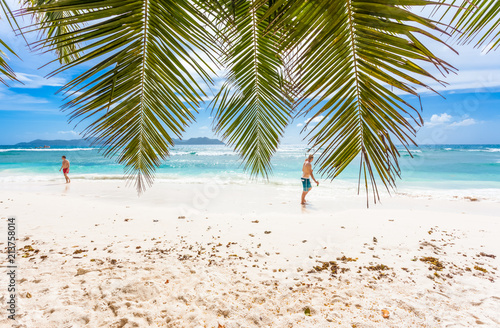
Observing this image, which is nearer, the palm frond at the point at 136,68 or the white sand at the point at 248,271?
the palm frond at the point at 136,68

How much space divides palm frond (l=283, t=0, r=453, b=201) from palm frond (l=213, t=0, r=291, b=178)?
35.1 inches

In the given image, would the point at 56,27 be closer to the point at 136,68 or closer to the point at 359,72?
the point at 136,68

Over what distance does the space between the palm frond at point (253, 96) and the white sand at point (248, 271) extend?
1663 millimetres

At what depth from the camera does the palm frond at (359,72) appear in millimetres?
782

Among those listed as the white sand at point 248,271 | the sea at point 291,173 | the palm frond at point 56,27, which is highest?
the palm frond at point 56,27

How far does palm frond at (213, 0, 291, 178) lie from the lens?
179 cm

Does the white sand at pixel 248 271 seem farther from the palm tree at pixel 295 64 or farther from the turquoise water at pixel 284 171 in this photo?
the palm tree at pixel 295 64

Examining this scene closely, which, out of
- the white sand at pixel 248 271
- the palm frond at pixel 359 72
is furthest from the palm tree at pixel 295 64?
the white sand at pixel 248 271

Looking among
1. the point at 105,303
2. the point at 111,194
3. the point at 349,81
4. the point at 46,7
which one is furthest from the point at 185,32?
the point at 111,194

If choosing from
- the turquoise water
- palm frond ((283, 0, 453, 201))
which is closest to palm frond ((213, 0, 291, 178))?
palm frond ((283, 0, 453, 201))

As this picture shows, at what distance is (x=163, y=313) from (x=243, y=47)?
2522mm

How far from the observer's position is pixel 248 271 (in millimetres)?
3467

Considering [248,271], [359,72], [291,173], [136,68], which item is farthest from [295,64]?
[291,173]

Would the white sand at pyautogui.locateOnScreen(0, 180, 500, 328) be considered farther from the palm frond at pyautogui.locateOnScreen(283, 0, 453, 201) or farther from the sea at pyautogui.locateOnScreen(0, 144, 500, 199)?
the palm frond at pyautogui.locateOnScreen(283, 0, 453, 201)
